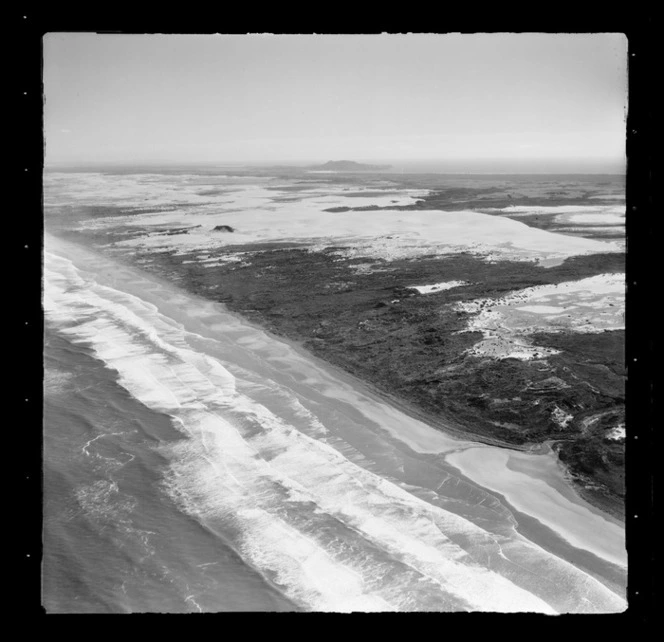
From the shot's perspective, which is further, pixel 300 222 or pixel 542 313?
pixel 300 222

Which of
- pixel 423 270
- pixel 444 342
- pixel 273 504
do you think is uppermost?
pixel 423 270

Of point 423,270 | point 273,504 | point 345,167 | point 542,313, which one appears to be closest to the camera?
point 273,504

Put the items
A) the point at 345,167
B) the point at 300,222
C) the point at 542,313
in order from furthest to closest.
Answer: the point at 300,222, the point at 345,167, the point at 542,313

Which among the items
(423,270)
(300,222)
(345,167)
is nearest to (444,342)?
(423,270)

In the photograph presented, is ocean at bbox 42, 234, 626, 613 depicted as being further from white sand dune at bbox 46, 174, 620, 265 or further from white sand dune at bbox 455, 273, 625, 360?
white sand dune at bbox 46, 174, 620, 265

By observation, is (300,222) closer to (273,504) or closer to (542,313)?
(542,313)

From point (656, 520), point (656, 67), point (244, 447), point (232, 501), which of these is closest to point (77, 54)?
point (244, 447)
